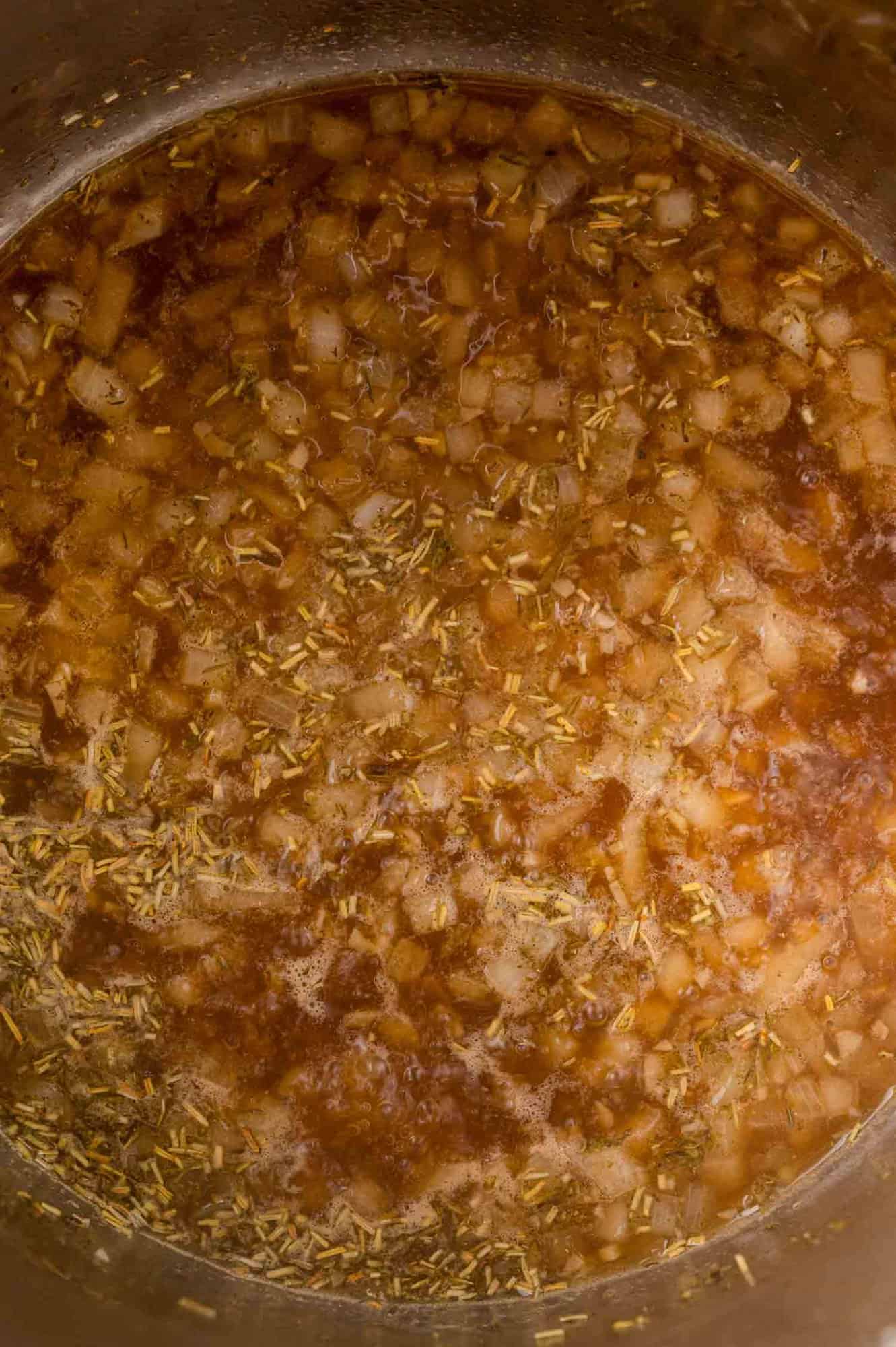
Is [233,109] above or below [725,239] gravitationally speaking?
above

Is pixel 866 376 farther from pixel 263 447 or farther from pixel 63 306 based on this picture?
pixel 63 306

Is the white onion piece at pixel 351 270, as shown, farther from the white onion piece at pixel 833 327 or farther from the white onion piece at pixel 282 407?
the white onion piece at pixel 833 327

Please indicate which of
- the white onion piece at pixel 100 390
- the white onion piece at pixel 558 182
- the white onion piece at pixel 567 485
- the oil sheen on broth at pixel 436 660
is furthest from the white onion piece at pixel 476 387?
the white onion piece at pixel 100 390

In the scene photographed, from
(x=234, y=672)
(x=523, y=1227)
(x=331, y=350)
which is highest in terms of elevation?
(x=331, y=350)

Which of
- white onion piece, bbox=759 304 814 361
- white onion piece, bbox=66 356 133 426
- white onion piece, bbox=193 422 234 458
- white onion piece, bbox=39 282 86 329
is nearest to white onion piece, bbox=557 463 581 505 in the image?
white onion piece, bbox=759 304 814 361

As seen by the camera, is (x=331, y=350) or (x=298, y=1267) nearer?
(x=331, y=350)

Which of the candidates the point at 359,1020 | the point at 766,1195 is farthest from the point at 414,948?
the point at 766,1195

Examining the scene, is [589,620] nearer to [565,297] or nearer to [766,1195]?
[565,297]
